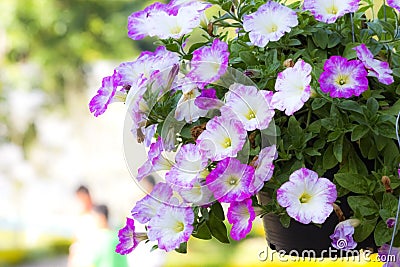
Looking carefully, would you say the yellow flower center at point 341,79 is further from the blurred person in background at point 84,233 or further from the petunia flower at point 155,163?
the blurred person in background at point 84,233

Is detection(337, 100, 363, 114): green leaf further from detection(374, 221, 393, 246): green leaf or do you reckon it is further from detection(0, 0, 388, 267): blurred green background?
detection(0, 0, 388, 267): blurred green background

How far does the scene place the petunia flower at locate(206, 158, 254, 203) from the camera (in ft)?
1.75

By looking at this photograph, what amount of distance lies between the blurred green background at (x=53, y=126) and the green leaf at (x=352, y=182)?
4.23 m

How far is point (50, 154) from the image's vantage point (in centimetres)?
490

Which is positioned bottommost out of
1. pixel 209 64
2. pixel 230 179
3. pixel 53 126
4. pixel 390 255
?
pixel 390 255

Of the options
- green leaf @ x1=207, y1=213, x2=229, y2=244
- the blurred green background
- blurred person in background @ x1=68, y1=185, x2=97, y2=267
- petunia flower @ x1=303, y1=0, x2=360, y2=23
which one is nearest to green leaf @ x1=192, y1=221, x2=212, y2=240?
green leaf @ x1=207, y1=213, x2=229, y2=244

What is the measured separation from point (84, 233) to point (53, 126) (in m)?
2.33

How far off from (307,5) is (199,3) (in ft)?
0.37

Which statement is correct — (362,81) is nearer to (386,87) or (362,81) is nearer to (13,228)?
(386,87)

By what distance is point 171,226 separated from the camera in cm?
56

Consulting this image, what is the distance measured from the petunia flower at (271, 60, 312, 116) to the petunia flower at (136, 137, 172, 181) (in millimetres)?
116

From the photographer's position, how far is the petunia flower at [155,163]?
584 millimetres

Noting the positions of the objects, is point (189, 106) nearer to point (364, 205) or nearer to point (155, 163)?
point (155, 163)

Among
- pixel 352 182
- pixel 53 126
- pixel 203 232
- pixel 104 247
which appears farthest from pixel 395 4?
pixel 53 126
